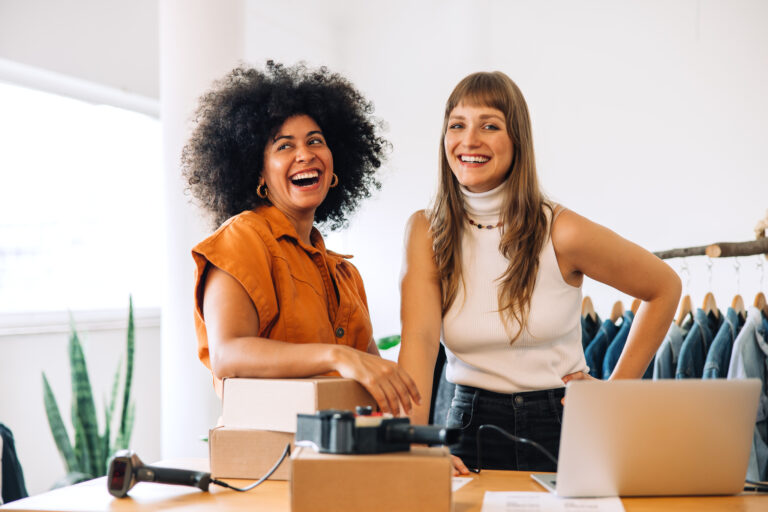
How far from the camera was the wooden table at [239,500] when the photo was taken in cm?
123

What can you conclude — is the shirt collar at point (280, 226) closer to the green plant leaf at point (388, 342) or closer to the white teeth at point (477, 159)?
the white teeth at point (477, 159)

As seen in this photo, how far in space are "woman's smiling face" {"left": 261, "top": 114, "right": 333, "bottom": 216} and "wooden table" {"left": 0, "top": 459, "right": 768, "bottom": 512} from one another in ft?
2.20

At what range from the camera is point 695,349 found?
2779 millimetres

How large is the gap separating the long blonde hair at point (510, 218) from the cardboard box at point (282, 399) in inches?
19.2

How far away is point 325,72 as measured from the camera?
2191 millimetres

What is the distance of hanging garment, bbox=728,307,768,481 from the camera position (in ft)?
8.30

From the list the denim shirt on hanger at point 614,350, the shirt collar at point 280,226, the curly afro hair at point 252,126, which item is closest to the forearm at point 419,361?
the shirt collar at point 280,226

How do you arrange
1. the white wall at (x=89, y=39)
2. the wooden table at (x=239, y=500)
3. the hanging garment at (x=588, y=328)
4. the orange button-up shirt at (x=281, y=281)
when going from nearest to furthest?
the wooden table at (x=239, y=500) < the orange button-up shirt at (x=281, y=281) < the hanging garment at (x=588, y=328) < the white wall at (x=89, y=39)

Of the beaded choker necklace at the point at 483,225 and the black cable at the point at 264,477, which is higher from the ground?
the beaded choker necklace at the point at 483,225

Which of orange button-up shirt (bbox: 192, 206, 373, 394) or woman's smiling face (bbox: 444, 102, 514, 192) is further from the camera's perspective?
woman's smiling face (bbox: 444, 102, 514, 192)

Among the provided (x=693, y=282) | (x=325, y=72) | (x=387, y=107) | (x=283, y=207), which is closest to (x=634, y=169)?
(x=693, y=282)

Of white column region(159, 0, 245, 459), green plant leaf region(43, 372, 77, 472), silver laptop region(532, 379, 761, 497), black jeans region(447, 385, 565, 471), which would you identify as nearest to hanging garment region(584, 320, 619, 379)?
black jeans region(447, 385, 565, 471)

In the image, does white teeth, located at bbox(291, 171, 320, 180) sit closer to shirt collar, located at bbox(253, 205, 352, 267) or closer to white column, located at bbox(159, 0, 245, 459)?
shirt collar, located at bbox(253, 205, 352, 267)

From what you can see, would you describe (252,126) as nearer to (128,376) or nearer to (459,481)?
(459,481)
